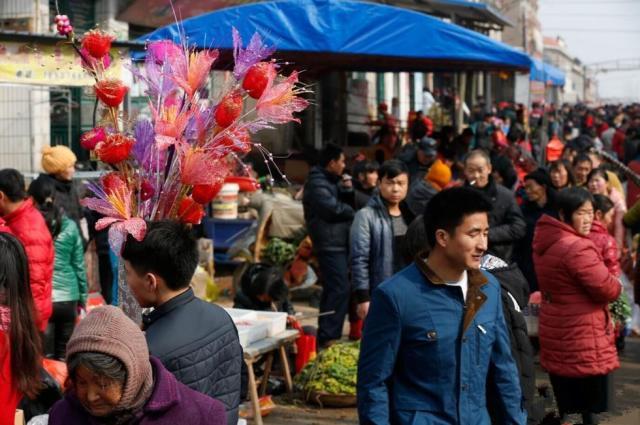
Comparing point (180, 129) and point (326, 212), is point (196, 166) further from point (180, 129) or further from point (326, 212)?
point (326, 212)

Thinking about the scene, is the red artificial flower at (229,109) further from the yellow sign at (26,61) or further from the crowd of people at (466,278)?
the yellow sign at (26,61)

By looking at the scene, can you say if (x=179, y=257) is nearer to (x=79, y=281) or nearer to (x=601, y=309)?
(x=601, y=309)

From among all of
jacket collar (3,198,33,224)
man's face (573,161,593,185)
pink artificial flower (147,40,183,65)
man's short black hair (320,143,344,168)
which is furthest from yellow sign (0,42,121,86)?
man's face (573,161,593,185)

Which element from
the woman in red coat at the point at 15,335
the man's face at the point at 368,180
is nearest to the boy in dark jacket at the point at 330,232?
the man's face at the point at 368,180

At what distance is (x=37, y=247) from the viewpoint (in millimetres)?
6625

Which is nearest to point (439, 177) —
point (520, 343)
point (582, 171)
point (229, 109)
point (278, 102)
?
point (582, 171)

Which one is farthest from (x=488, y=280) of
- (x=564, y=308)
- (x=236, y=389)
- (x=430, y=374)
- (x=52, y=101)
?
(x=52, y=101)

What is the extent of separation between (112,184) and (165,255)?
1.87ft

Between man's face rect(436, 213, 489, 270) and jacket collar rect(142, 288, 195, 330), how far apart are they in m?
0.96

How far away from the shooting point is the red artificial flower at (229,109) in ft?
13.3

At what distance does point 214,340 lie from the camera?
3.59 metres

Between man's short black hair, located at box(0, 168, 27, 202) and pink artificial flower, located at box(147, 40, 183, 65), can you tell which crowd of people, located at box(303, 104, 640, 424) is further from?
man's short black hair, located at box(0, 168, 27, 202)

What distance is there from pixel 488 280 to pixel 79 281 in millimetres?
4336

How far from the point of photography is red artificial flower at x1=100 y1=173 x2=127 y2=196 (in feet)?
13.2
